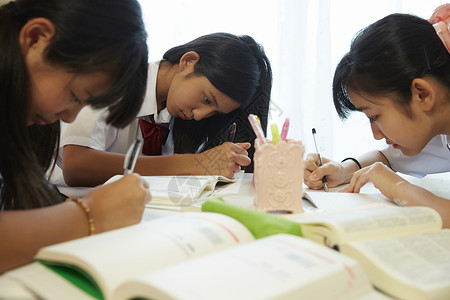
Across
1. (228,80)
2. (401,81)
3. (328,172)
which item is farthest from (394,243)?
(228,80)

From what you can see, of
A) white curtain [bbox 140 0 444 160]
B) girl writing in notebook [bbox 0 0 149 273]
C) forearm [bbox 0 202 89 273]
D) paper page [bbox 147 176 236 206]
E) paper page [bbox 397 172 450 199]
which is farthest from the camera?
white curtain [bbox 140 0 444 160]

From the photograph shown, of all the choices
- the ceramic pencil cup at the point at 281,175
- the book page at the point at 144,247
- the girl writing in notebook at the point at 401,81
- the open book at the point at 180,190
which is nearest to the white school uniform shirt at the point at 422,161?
the girl writing in notebook at the point at 401,81

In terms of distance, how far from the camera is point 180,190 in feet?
2.87

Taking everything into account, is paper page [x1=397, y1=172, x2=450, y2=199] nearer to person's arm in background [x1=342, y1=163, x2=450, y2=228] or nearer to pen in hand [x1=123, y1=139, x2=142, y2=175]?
person's arm in background [x1=342, y1=163, x2=450, y2=228]

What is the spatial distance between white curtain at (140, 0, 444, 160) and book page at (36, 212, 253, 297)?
1456 mm

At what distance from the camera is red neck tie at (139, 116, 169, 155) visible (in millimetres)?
1295

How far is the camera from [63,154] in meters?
1.13

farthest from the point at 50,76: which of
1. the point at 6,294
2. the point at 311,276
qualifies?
the point at 311,276

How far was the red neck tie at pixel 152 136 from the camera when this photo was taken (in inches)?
51.0

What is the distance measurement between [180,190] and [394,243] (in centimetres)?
49

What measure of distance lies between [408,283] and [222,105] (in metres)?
0.90

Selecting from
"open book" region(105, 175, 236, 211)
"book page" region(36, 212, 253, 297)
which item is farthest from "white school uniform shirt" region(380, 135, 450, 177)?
"book page" region(36, 212, 253, 297)

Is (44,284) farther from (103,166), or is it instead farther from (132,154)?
(103,166)

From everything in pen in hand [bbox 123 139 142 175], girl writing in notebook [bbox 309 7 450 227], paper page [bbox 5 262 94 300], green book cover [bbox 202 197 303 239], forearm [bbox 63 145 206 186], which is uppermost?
girl writing in notebook [bbox 309 7 450 227]
